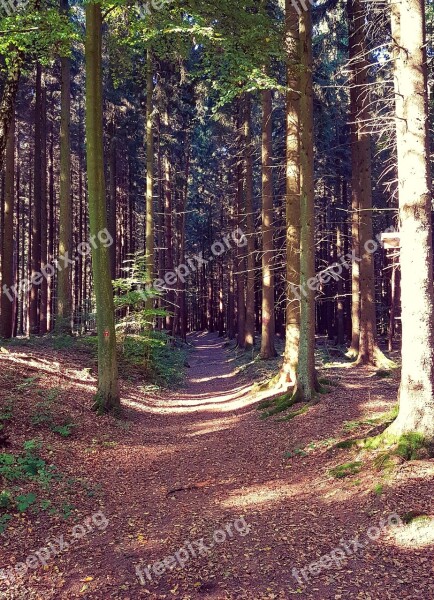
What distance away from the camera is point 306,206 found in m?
10.3

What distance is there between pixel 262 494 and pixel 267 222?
12.9 meters

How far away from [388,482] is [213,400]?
930 cm

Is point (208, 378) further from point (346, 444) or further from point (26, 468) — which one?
point (26, 468)

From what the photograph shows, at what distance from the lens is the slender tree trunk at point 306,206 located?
1021 cm

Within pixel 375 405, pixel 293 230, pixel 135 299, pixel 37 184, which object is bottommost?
pixel 375 405

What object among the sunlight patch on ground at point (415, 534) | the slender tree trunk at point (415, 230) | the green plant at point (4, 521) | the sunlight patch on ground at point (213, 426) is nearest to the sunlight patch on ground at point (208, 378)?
the sunlight patch on ground at point (213, 426)

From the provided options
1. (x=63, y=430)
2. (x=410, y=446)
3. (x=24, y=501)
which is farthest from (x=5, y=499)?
(x=410, y=446)

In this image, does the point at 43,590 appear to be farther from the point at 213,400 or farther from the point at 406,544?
the point at 213,400

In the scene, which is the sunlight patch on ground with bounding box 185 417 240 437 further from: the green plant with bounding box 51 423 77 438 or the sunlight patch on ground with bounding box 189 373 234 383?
the sunlight patch on ground with bounding box 189 373 234 383

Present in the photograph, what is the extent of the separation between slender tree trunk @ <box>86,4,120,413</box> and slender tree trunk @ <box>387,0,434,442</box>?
20.2 ft

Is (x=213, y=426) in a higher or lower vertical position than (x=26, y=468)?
lower

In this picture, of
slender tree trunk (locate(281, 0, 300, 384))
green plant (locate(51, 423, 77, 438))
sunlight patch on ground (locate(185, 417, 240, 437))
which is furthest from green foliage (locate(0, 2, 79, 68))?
sunlight patch on ground (locate(185, 417, 240, 437))

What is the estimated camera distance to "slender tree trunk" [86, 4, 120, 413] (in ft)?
32.3

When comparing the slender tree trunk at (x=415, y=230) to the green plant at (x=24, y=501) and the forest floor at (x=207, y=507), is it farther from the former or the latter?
the green plant at (x=24, y=501)
